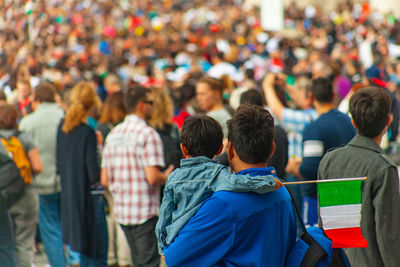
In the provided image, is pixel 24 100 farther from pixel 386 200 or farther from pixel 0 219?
pixel 386 200

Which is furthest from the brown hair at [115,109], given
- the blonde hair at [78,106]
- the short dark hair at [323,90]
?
the short dark hair at [323,90]

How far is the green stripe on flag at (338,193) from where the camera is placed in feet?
9.76

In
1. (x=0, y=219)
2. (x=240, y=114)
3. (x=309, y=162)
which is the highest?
(x=240, y=114)

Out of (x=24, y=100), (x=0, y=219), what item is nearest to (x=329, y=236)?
(x=0, y=219)

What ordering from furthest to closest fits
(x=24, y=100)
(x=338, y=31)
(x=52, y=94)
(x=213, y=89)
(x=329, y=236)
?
(x=338, y=31), (x=24, y=100), (x=52, y=94), (x=213, y=89), (x=329, y=236)

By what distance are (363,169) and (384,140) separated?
2.77 metres

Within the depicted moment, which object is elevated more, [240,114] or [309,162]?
[240,114]

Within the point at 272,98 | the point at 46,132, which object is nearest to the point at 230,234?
the point at 272,98

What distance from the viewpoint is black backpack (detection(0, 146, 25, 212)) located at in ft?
15.9

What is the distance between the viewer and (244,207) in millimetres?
2521

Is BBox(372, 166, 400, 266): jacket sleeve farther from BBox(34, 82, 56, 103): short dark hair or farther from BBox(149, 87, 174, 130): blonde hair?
BBox(34, 82, 56, 103): short dark hair

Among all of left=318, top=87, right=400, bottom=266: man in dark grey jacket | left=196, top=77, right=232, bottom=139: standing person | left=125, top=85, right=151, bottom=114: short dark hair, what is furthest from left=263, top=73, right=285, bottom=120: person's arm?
left=318, top=87, right=400, bottom=266: man in dark grey jacket

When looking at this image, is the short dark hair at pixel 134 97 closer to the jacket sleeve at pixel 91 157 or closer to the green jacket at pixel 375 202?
the jacket sleeve at pixel 91 157

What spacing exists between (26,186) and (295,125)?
2667mm
